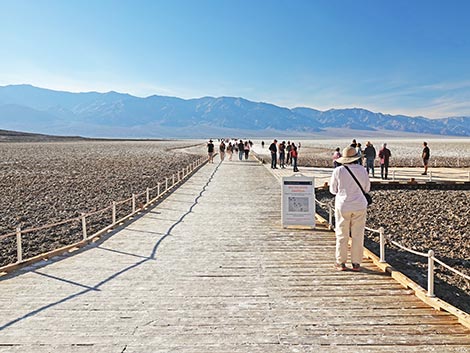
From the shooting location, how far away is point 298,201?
32.9 feet

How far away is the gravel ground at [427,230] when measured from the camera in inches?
348

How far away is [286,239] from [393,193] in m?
11.0

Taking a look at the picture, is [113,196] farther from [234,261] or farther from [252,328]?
[252,328]

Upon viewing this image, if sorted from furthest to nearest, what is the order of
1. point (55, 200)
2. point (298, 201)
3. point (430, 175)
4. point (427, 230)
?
point (430, 175) < point (55, 200) < point (427, 230) < point (298, 201)

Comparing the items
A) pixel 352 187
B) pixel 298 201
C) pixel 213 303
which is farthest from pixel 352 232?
pixel 298 201

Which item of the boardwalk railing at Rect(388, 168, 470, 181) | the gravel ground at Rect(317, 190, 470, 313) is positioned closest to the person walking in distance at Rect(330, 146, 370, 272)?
the gravel ground at Rect(317, 190, 470, 313)

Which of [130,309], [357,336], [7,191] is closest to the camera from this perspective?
[357,336]

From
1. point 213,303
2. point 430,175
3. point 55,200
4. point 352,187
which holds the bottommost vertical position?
point 55,200

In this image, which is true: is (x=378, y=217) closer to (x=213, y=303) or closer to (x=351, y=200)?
(x=351, y=200)

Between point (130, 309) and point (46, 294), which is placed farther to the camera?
point (46, 294)

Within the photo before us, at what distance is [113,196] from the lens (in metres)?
19.2

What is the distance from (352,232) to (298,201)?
337 centimetres

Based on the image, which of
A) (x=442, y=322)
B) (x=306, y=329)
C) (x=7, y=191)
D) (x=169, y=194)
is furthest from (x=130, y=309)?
(x=7, y=191)

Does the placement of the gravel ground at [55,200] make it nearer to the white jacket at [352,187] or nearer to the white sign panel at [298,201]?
Answer: the white sign panel at [298,201]
